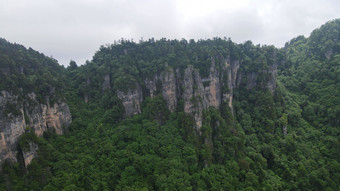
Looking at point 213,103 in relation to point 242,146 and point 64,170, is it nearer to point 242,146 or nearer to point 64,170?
point 242,146

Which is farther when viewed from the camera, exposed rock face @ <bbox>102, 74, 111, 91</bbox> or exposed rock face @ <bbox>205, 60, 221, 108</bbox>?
exposed rock face @ <bbox>102, 74, 111, 91</bbox>

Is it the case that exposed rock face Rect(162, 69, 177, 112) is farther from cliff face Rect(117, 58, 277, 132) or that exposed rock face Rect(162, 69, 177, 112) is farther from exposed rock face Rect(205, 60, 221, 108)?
exposed rock face Rect(205, 60, 221, 108)

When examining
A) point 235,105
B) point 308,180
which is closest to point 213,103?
point 235,105

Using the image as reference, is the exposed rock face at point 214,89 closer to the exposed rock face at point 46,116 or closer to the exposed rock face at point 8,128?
the exposed rock face at point 46,116

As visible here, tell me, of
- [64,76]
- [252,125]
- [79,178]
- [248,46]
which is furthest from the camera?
[248,46]

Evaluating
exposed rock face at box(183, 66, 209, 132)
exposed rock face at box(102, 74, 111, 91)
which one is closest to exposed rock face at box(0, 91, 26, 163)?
exposed rock face at box(102, 74, 111, 91)

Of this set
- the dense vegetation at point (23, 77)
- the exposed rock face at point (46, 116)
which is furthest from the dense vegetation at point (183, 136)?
the exposed rock face at point (46, 116)
